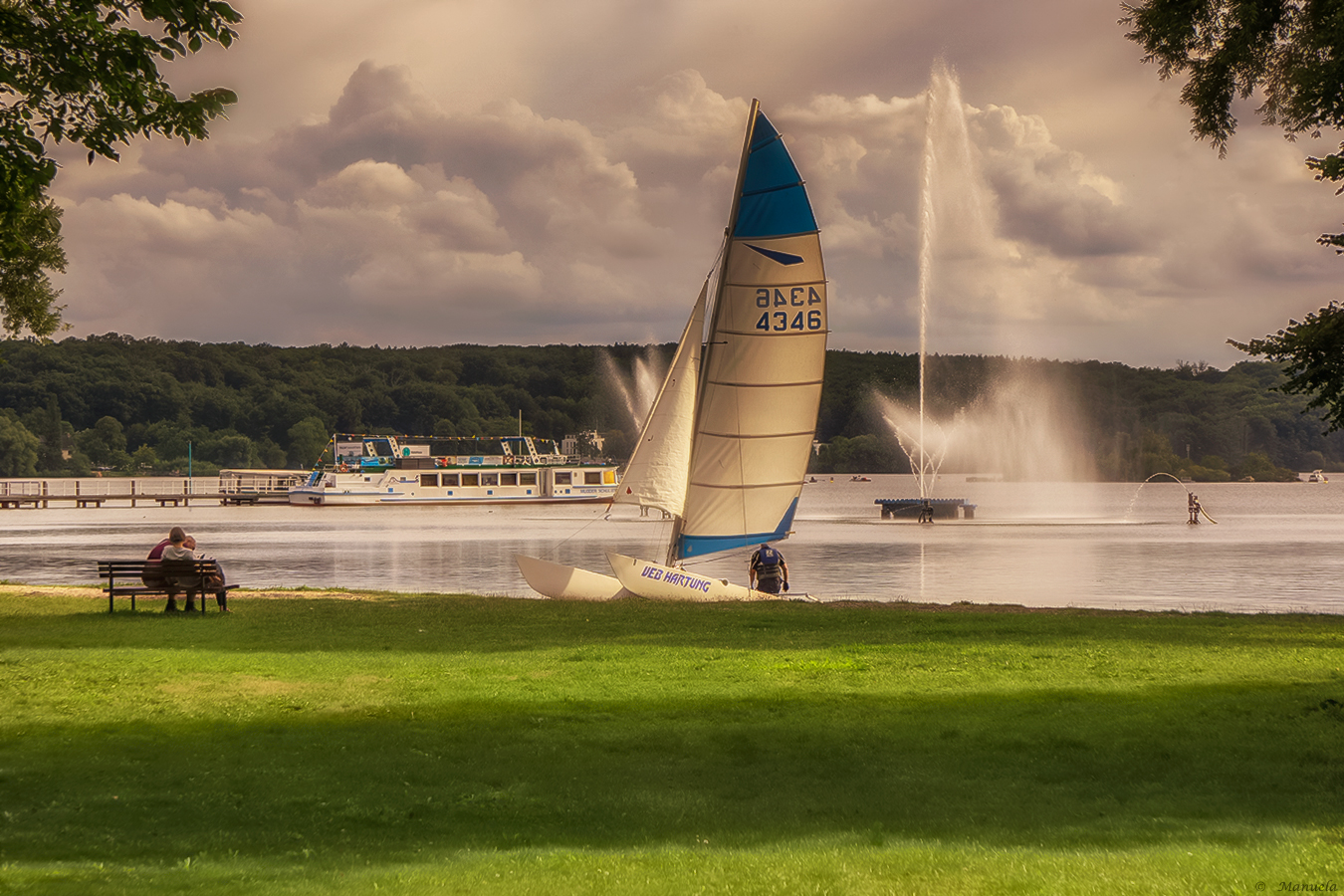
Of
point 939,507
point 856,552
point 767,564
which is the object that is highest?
point 767,564

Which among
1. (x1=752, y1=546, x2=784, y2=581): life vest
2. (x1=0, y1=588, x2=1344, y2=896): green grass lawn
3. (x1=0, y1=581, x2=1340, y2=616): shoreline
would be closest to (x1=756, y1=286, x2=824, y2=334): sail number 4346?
(x1=752, y1=546, x2=784, y2=581): life vest

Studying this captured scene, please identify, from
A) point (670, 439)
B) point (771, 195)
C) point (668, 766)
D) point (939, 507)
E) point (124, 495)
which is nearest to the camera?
point (668, 766)

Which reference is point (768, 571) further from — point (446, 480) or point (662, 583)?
point (446, 480)

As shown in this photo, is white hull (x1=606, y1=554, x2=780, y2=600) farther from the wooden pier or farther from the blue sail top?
the wooden pier

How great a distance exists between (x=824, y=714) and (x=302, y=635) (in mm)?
8757

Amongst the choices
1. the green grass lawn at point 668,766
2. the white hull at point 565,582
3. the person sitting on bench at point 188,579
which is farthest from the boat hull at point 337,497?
the green grass lawn at point 668,766

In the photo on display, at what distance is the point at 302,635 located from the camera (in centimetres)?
1736

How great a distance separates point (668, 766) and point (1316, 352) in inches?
514

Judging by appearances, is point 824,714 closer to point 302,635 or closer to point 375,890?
point 375,890

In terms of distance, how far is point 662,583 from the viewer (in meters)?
24.5

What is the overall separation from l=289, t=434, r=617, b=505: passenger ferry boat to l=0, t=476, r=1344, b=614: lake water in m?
11.6

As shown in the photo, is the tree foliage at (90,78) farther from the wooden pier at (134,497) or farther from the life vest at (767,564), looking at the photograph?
the wooden pier at (134,497)

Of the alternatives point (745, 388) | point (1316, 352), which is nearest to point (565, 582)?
point (745, 388)

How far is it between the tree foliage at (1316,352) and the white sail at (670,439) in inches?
444
